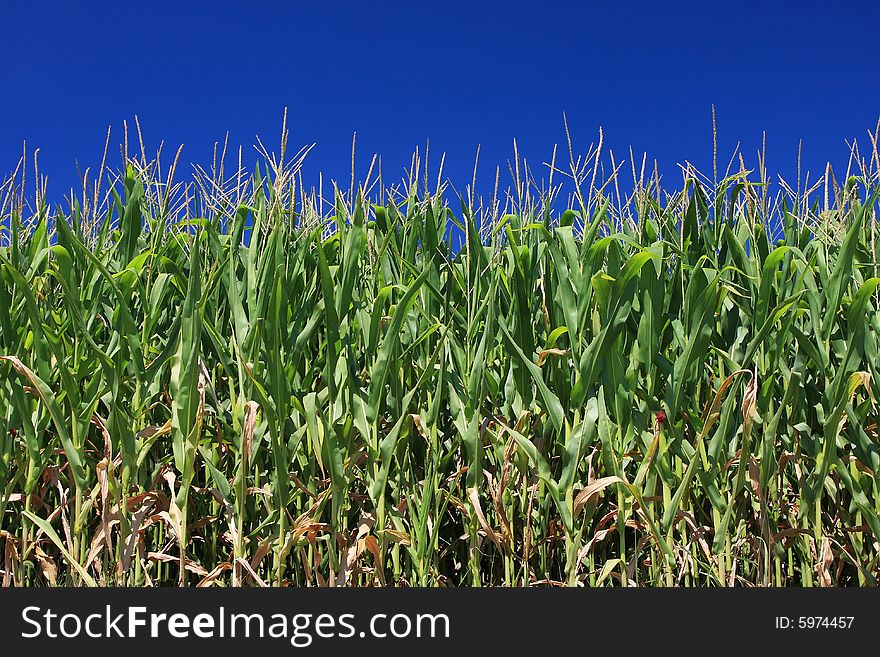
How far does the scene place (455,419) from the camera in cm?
189

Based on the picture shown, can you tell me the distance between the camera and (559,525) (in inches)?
75.2

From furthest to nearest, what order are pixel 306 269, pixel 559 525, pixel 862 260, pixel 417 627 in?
1. pixel 862 260
2. pixel 306 269
3. pixel 559 525
4. pixel 417 627

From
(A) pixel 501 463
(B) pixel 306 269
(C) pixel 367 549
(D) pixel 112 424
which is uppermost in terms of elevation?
(B) pixel 306 269

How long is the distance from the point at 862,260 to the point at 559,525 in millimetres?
1329

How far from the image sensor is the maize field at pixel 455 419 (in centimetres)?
A: 180

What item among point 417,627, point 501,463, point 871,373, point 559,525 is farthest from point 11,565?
point 871,373

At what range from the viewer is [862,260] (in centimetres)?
222

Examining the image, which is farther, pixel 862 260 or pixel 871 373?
pixel 862 260

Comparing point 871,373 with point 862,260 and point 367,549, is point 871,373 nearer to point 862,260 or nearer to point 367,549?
point 862,260

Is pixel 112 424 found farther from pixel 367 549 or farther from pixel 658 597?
pixel 658 597

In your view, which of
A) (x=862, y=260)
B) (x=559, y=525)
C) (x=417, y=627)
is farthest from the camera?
(x=862, y=260)

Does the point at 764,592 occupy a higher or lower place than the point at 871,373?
lower

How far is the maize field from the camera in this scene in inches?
71.0

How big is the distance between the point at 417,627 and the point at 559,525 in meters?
0.47
